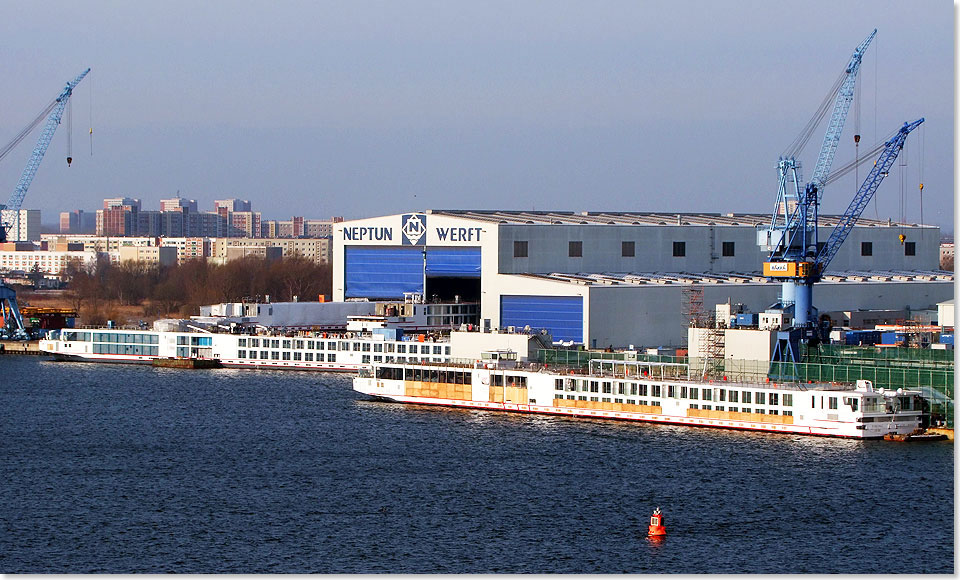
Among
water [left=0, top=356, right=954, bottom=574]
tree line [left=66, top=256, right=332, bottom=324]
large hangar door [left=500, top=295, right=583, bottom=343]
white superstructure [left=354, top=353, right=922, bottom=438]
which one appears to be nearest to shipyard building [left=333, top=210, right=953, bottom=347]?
large hangar door [left=500, top=295, right=583, bottom=343]

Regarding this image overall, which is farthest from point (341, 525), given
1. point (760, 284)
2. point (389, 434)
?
point (760, 284)

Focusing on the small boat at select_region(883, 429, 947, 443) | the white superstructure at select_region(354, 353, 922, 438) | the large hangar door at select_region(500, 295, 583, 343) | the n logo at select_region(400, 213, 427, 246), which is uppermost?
the n logo at select_region(400, 213, 427, 246)

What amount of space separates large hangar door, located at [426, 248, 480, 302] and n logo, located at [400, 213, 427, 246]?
67cm

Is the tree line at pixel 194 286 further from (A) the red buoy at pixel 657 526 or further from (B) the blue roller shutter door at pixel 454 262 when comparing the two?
(A) the red buoy at pixel 657 526

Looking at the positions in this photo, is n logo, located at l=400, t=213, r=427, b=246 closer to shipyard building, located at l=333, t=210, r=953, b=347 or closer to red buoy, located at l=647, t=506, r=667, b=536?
shipyard building, located at l=333, t=210, r=953, b=347

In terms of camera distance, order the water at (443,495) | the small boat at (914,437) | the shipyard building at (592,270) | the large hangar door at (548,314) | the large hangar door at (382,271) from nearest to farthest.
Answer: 1. the water at (443,495)
2. the small boat at (914,437)
3. the large hangar door at (548,314)
4. the shipyard building at (592,270)
5. the large hangar door at (382,271)

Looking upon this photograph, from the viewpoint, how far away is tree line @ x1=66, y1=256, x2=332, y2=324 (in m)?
106

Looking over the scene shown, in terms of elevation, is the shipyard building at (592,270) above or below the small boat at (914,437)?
above

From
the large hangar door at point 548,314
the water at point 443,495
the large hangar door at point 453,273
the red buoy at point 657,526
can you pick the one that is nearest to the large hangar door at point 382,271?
the large hangar door at point 453,273

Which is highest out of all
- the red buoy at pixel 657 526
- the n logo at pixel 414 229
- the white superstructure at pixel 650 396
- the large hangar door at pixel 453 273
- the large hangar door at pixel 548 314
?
the n logo at pixel 414 229

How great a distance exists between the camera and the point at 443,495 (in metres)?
34.5

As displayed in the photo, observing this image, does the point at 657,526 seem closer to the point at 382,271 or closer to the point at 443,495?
the point at 443,495

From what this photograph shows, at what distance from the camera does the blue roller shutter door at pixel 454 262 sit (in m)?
68.1

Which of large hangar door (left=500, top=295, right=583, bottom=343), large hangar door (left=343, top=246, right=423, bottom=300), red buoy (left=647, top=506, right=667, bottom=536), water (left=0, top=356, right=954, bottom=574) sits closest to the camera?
water (left=0, top=356, right=954, bottom=574)
